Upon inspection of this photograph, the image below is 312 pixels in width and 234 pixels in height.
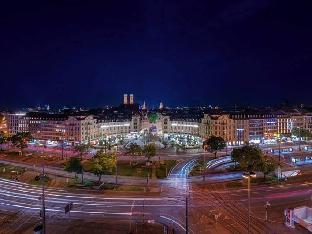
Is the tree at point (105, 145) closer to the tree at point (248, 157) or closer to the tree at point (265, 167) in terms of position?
the tree at point (248, 157)

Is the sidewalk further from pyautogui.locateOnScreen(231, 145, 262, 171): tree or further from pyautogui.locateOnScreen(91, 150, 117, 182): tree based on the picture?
pyautogui.locateOnScreen(231, 145, 262, 171): tree

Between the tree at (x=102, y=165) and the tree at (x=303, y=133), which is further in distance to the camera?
the tree at (x=303, y=133)

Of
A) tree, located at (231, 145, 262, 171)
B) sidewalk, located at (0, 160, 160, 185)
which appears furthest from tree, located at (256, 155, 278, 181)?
sidewalk, located at (0, 160, 160, 185)

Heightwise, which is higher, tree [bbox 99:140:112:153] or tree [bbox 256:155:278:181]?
tree [bbox 99:140:112:153]

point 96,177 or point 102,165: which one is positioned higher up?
point 102,165

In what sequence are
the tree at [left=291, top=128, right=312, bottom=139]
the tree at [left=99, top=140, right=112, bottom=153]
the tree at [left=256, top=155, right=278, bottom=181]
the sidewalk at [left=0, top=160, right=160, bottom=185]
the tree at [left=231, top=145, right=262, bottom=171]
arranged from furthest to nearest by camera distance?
the tree at [left=291, top=128, right=312, bottom=139], the tree at [left=99, top=140, right=112, bottom=153], the tree at [left=231, top=145, right=262, bottom=171], the sidewalk at [left=0, top=160, right=160, bottom=185], the tree at [left=256, top=155, right=278, bottom=181]

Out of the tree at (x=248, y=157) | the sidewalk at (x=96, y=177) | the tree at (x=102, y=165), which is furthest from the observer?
the tree at (x=248, y=157)

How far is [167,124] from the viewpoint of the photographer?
186 metres

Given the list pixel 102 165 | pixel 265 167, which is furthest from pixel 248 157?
pixel 102 165

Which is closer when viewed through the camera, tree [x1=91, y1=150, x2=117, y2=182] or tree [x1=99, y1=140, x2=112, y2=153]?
tree [x1=91, y1=150, x2=117, y2=182]

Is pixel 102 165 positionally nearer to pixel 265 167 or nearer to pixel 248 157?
pixel 248 157

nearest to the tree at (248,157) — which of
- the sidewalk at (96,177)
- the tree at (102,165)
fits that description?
the sidewalk at (96,177)

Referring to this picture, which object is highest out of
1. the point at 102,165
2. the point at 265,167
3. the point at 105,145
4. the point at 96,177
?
the point at 105,145

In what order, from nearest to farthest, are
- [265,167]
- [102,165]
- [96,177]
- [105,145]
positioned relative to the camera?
[102,165] < [265,167] < [96,177] < [105,145]
